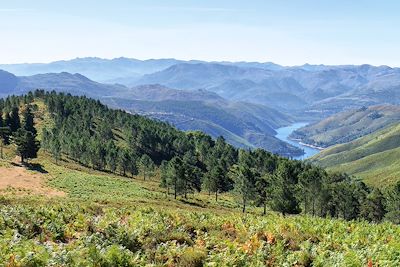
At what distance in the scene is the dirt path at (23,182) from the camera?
234 ft

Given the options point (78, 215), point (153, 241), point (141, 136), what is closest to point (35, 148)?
point (141, 136)

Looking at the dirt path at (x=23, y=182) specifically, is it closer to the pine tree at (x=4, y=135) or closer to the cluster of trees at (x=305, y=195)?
the cluster of trees at (x=305, y=195)

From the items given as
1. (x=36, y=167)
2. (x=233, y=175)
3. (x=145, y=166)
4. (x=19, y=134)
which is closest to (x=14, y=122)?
(x=19, y=134)

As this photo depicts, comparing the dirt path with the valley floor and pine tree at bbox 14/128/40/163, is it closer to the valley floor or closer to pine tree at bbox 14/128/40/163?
pine tree at bbox 14/128/40/163

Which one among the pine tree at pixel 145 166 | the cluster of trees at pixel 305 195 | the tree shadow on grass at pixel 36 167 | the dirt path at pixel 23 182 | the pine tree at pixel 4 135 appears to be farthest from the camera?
the pine tree at pixel 145 166

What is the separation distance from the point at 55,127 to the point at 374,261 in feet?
577

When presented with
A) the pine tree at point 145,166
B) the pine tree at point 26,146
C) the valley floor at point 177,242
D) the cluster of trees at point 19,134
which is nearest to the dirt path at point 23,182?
the pine tree at point 26,146

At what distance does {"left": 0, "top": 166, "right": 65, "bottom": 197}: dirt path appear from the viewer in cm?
7131

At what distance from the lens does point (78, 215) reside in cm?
2573

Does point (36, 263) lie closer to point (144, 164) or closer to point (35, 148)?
point (35, 148)

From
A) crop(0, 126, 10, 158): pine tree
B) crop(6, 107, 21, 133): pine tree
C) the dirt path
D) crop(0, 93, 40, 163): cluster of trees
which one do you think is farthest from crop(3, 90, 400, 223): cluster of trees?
the dirt path

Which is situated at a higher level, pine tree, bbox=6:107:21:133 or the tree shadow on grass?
pine tree, bbox=6:107:21:133

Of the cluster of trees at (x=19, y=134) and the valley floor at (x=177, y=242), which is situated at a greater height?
the valley floor at (x=177, y=242)

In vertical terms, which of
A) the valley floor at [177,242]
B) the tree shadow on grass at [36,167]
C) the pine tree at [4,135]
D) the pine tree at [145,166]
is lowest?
the pine tree at [145,166]
